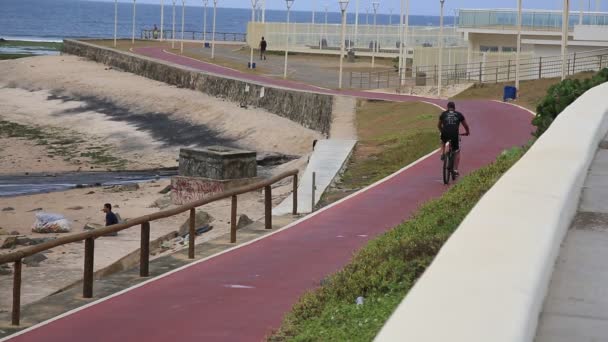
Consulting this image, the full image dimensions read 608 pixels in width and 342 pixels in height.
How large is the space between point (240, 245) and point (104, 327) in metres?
4.56

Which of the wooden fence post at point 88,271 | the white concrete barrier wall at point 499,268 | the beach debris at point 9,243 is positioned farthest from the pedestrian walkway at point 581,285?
the beach debris at point 9,243

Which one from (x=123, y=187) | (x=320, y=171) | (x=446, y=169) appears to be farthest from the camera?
(x=123, y=187)

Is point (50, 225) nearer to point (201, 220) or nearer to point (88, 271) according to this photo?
point (201, 220)

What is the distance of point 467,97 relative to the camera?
47.7m

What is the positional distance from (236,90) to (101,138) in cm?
654

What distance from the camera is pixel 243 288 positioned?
1258 cm

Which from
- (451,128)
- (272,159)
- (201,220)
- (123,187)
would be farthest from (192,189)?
(272,159)

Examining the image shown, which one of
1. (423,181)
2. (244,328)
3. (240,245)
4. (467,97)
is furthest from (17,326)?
(467,97)

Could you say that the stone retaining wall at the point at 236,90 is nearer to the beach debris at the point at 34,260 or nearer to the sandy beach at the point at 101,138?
the sandy beach at the point at 101,138

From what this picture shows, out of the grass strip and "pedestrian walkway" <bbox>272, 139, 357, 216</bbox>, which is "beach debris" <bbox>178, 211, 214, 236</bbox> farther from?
the grass strip

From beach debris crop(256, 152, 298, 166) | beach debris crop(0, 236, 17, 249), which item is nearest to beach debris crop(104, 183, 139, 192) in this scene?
beach debris crop(256, 152, 298, 166)

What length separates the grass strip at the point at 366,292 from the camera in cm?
926

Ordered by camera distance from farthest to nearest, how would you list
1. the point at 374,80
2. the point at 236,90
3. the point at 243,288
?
1. the point at 374,80
2. the point at 236,90
3. the point at 243,288

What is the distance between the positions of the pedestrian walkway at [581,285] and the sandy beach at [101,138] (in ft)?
31.2
